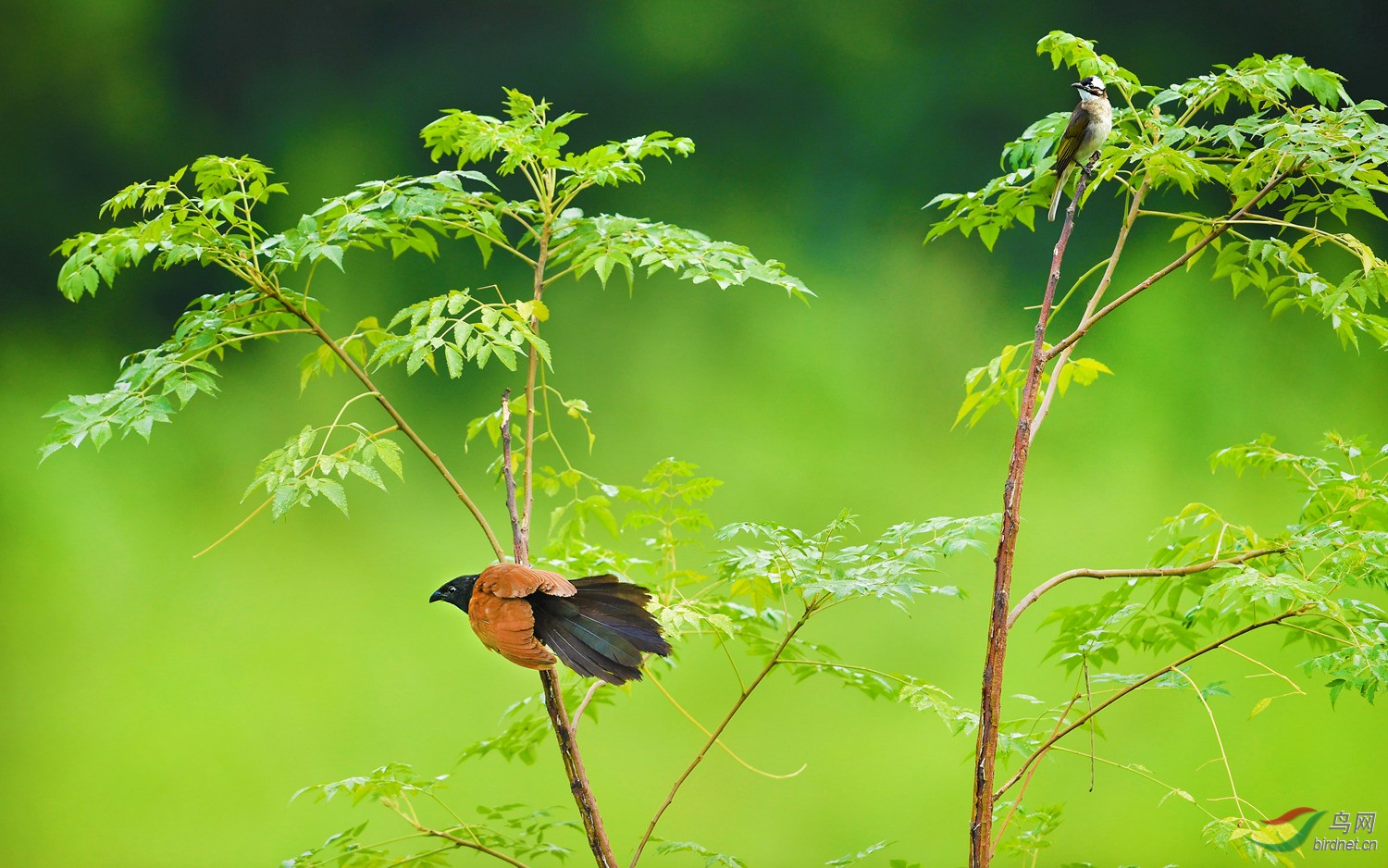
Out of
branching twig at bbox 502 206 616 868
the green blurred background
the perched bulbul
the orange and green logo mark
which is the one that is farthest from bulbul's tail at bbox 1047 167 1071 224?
the orange and green logo mark

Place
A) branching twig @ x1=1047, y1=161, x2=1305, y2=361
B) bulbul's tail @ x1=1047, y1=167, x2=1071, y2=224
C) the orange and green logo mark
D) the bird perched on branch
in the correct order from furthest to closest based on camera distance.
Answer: the orange and green logo mark, bulbul's tail @ x1=1047, y1=167, x2=1071, y2=224, branching twig @ x1=1047, y1=161, x2=1305, y2=361, the bird perched on branch

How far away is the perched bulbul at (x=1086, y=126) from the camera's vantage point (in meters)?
1.43

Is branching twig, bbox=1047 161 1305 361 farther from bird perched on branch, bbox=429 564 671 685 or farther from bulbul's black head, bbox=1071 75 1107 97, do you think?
bird perched on branch, bbox=429 564 671 685

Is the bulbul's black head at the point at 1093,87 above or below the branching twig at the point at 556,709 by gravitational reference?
above

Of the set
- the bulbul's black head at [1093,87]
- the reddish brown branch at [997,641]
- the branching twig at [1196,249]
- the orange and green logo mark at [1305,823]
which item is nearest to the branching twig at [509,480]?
the reddish brown branch at [997,641]

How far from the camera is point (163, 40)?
2.45 metres

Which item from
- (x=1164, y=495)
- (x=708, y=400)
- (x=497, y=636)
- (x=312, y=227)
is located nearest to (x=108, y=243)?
(x=312, y=227)

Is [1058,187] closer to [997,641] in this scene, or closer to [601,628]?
[997,641]

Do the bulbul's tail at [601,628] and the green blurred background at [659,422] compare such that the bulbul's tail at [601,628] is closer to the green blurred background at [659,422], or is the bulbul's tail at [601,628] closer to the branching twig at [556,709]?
the branching twig at [556,709]

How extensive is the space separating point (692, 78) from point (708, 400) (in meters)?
0.80

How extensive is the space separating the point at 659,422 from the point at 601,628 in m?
1.26

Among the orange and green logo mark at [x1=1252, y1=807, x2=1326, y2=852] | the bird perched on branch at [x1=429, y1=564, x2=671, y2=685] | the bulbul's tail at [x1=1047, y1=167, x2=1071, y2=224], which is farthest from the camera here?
the orange and green logo mark at [x1=1252, y1=807, x2=1326, y2=852]

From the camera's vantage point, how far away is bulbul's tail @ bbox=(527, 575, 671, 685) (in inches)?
51.0

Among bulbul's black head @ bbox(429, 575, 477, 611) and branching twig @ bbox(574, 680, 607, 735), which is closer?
bulbul's black head @ bbox(429, 575, 477, 611)
